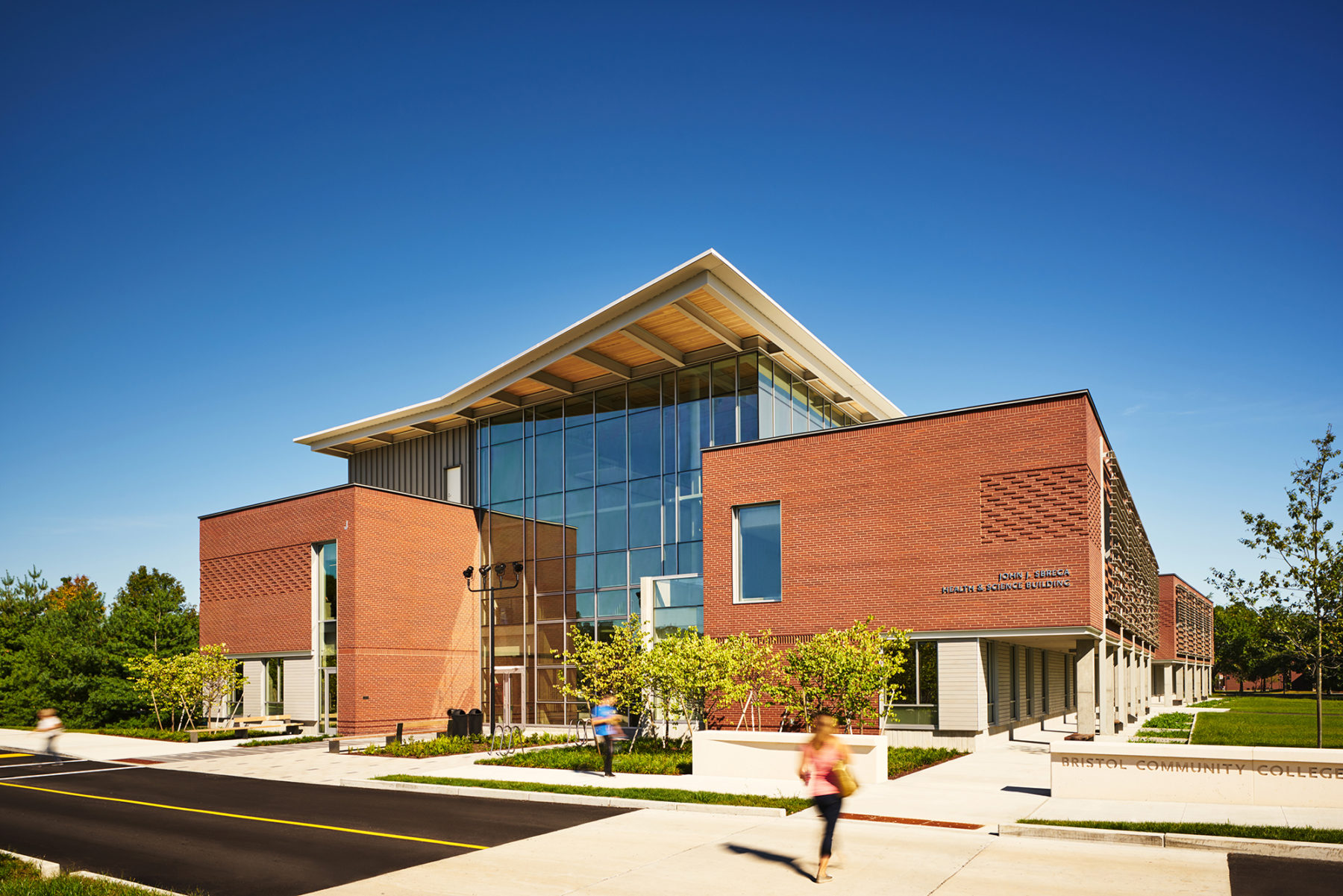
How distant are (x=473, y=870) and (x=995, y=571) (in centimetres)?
1628

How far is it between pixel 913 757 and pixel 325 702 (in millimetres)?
21533

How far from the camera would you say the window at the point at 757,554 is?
27719 millimetres

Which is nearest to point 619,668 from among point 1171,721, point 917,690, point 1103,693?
point 917,690

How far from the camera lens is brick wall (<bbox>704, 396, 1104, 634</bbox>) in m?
23.3

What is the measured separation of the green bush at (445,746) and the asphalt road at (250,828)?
15.2 ft

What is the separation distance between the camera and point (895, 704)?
25156 millimetres

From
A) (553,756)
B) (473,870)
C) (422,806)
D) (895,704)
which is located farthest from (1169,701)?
(473,870)

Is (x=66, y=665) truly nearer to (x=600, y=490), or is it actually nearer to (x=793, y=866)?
(x=600, y=490)

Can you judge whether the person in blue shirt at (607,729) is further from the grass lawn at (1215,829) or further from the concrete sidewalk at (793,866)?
the grass lawn at (1215,829)

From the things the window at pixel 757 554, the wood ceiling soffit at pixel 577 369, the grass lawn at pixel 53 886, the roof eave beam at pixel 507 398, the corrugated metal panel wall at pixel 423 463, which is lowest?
the grass lawn at pixel 53 886

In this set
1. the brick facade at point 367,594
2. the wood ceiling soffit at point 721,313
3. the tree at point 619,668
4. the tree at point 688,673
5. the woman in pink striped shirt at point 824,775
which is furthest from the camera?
the brick facade at point 367,594

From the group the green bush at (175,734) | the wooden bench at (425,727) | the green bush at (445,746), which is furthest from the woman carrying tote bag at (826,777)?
the green bush at (175,734)

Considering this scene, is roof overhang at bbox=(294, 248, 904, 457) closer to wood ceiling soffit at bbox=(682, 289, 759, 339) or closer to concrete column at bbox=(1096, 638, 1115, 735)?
wood ceiling soffit at bbox=(682, 289, 759, 339)

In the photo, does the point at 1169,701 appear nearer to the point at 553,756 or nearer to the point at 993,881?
the point at 553,756
